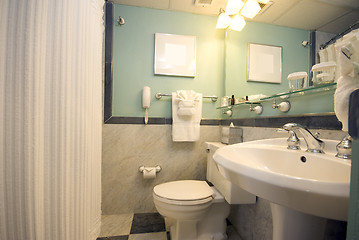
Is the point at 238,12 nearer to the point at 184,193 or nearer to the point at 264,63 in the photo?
the point at 264,63

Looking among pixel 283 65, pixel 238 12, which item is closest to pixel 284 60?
pixel 283 65

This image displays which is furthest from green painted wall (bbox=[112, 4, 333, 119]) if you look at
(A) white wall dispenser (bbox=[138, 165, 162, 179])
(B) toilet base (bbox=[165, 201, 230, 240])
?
(B) toilet base (bbox=[165, 201, 230, 240])

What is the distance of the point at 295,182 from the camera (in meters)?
0.28

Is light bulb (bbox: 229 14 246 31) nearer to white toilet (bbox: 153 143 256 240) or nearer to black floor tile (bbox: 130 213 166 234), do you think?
white toilet (bbox: 153 143 256 240)

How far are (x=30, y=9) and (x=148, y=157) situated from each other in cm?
120

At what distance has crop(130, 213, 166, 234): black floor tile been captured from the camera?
Answer: 3.99ft

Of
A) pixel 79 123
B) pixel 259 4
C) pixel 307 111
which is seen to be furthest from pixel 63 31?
pixel 259 4

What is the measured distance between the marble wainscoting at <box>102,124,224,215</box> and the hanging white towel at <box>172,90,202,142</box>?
0.12 meters

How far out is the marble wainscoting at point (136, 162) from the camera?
141 centimetres

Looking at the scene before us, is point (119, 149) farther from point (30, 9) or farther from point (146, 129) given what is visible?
point (30, 9)

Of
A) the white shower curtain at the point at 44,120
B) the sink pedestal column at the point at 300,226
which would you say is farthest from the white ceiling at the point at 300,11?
the white shower curtain at the point at 44,120

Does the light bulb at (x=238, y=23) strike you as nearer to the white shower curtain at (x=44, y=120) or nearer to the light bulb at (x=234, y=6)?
the light bulb at (x=234, y=6)

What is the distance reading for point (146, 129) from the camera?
1.46 m

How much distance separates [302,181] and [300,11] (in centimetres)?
106
